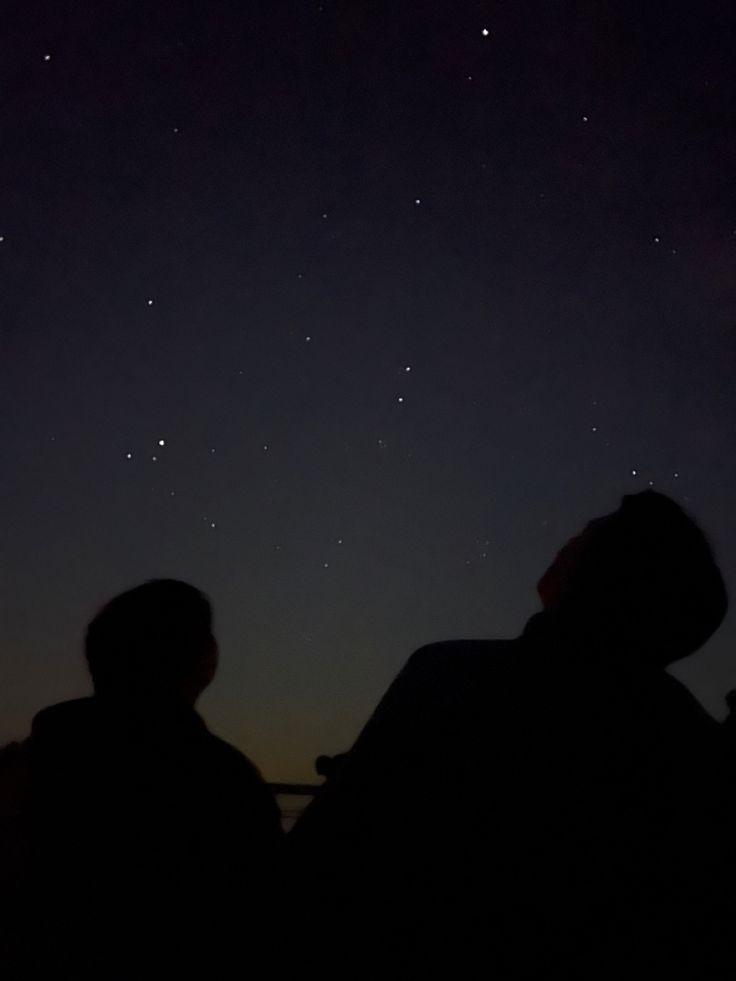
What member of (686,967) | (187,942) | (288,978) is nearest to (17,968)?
(187,942)

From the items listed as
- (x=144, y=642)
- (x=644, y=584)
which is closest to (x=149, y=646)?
(x=144, y=642)

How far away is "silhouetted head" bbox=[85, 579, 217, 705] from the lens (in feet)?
6.09

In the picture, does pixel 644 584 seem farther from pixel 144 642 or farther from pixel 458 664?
pixel 144 642

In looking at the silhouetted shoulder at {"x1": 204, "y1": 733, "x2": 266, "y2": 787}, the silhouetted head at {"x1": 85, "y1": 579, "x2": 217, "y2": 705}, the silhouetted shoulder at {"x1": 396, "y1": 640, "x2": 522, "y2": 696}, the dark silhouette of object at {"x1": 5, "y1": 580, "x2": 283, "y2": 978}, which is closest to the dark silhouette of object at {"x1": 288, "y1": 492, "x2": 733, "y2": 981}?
the silhouetted shoulder at {"x1": 396, "y1": 640, "x2": 522, "y2": 696}

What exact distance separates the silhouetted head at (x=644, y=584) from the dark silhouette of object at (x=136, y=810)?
2.76ft

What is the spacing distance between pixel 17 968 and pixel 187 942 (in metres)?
0.38

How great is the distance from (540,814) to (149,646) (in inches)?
47.6

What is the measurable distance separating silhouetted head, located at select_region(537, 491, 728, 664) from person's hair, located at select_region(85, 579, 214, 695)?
44.6 inches

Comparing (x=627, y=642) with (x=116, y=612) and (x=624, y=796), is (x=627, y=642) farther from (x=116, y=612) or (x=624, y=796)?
(x=116, y=612)

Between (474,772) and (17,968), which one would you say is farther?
(17,968)

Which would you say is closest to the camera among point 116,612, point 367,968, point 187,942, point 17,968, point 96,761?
point 367,968

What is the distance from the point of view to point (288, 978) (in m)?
0.85

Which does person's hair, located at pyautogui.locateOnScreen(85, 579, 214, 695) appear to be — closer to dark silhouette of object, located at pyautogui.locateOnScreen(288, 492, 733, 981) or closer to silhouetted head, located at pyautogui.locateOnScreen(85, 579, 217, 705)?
silhouetted head, located at pyautogui.locateOnScreen(85, 579, 217, 705)

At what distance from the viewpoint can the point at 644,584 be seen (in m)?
0.95
